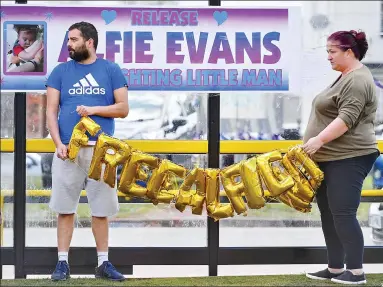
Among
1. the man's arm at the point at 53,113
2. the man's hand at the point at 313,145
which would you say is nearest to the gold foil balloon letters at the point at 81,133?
the man's arm at the point at 53,113

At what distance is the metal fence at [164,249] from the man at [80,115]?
42 centimetres

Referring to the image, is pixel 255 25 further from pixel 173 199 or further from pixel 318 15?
pixel 173 199

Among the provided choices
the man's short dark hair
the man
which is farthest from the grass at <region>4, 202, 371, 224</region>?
the man's short dark hair

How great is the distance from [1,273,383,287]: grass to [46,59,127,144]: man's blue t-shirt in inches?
31.2

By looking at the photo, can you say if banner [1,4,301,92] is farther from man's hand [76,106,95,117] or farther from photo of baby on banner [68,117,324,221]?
photo of baby on banner [68,117,324,221]

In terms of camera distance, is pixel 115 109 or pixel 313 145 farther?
pixel 115 109

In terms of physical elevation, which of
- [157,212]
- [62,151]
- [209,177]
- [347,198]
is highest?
[62,151]

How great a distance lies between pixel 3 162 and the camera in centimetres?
512

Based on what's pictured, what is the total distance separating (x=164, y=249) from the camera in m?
5.20

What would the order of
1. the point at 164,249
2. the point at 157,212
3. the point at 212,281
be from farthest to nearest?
the point at 157,212 → the point at 164,249 → the point at 212,281

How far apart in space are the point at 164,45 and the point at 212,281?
1.43 m

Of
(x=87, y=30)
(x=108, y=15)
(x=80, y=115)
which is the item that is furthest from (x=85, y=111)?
(x=108, y=15)

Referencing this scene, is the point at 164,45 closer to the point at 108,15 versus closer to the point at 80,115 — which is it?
the point at 108,15

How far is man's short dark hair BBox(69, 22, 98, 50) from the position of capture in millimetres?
4676
